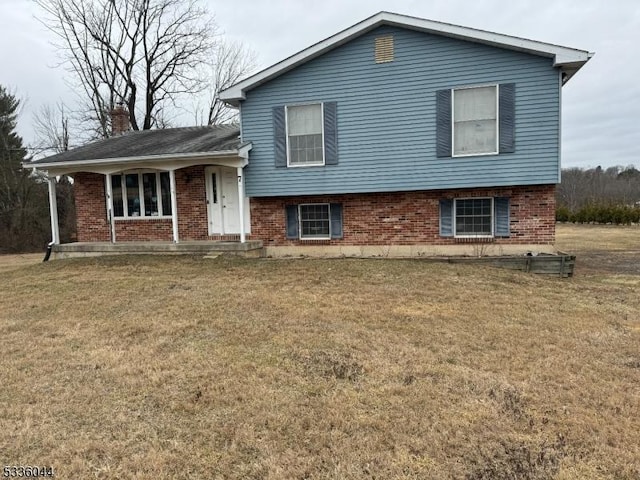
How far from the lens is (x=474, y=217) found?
38.0ft

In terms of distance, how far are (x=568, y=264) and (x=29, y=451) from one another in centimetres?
1031

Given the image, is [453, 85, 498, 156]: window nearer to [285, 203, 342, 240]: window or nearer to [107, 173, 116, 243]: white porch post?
[285, 203, 342, 240]: window

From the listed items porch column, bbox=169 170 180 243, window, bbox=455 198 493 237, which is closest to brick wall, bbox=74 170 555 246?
window, bbox=455 198 493 237

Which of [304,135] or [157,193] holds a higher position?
[304,135]

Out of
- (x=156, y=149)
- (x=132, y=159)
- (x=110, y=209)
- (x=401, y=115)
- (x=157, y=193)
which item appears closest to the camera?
(x=401, y=115)

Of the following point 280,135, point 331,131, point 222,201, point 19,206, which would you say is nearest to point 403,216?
point 331,131

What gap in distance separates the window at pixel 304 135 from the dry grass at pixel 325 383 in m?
4.88

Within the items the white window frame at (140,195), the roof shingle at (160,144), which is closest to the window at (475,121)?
the roof shingle at (160,144)

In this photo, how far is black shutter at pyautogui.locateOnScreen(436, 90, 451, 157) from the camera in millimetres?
10938

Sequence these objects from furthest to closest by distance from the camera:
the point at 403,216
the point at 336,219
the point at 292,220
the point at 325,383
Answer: the point at 292,220 → the point at 336,219 → the point at 403,216 → the point at 325,383

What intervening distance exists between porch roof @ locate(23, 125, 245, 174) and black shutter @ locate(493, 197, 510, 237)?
6464 millimetres

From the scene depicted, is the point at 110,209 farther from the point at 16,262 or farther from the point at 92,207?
the point at 16,262

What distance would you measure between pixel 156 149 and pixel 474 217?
888cm

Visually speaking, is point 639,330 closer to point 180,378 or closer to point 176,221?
point 180,378
